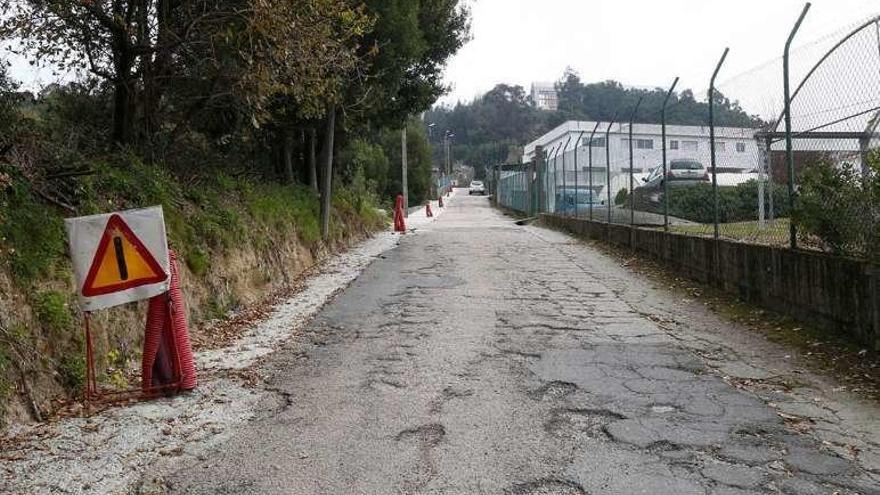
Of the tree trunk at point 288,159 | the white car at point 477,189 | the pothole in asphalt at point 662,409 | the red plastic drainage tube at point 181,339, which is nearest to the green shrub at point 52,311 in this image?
the red plastic drainage tube at point 181,339

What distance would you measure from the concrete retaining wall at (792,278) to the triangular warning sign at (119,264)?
5690mm

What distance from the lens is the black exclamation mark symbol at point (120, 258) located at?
213 inches

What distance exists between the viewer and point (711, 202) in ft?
41.5

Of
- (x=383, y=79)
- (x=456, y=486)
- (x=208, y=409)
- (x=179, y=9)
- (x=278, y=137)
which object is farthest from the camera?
(x=278, y=137)

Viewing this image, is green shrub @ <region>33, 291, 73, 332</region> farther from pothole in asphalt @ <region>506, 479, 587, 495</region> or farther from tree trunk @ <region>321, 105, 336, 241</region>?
tree trunk @ <region>321, 105, 336, 241</region>

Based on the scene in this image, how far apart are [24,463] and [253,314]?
4803 millimetres

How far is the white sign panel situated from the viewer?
5297mm

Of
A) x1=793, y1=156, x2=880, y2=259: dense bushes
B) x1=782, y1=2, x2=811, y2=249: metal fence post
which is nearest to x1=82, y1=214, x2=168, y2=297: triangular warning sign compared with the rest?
x1=793, y1=156, x2=880, y2=259: dense bushes

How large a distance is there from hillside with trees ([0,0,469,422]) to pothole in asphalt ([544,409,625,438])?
3444mm

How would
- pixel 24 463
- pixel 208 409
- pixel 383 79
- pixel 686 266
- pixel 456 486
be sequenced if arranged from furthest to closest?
pixel 383 79 < pixel 686 266 < pixel 208 409 < pixel 24 463 < pixel 456 486

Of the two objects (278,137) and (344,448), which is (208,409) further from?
(278,137)

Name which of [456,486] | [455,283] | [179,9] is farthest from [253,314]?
[456,486]

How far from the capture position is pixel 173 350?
577 cm

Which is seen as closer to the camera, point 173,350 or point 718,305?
point 173,350
